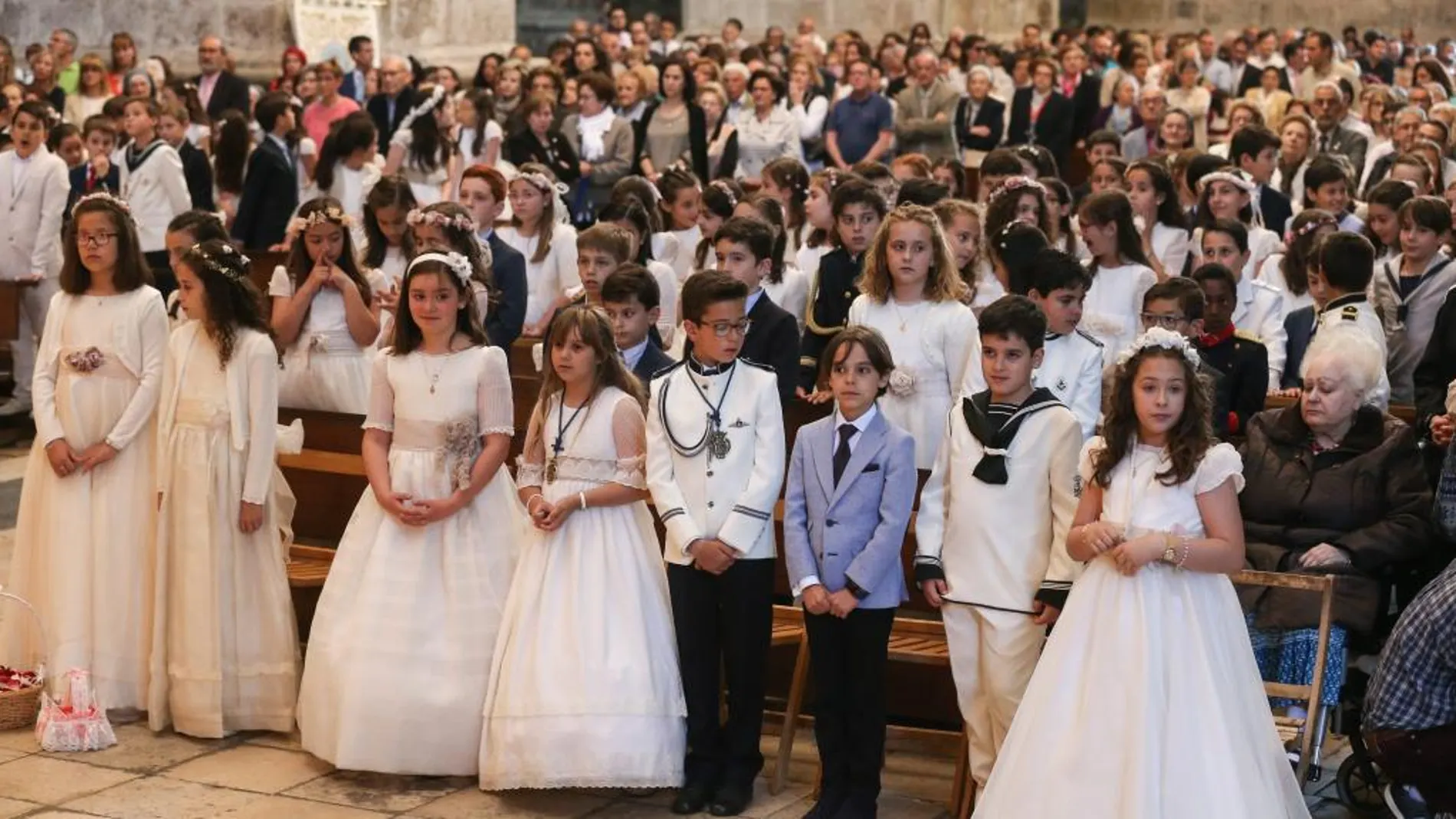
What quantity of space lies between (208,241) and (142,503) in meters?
0.93

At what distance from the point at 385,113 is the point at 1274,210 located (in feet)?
23.8

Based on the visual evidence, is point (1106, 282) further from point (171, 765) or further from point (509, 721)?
point (171, 765)

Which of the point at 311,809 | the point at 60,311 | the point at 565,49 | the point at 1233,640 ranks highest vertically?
the point at 565,49

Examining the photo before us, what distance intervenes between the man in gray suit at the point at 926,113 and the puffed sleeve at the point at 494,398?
11.0 m

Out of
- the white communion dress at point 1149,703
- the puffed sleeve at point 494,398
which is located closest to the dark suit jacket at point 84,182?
the puffed sleeve at point 494,398

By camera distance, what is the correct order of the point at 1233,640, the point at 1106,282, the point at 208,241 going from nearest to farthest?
the point at 1233,640, the point at 208,241, the point at 1106,282

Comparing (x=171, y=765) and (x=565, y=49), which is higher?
(x=565, y=49)

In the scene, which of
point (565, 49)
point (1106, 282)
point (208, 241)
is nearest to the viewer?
point (208, 241)

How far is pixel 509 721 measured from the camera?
688 centimetres

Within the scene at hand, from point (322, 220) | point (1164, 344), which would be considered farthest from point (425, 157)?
point (1164, 344)

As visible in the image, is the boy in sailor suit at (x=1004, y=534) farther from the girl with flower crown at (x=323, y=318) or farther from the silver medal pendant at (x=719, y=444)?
the girl with flower crown at (x=323, y=318)

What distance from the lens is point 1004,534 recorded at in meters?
6.51

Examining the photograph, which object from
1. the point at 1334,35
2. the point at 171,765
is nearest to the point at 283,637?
the point at 171,765

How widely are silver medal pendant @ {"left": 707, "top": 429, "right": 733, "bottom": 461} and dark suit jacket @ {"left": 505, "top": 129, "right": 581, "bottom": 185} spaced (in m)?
8.45
